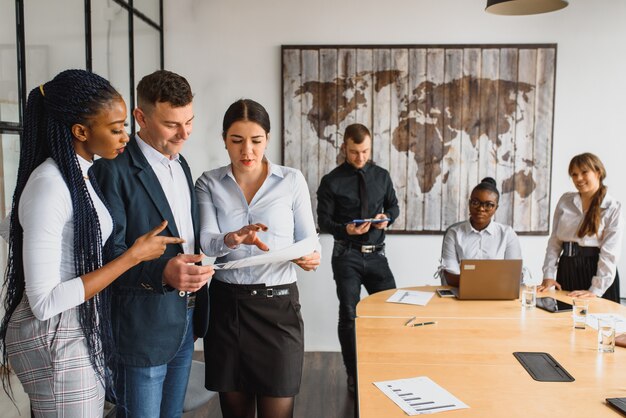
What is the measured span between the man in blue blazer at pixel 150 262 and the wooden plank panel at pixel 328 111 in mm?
2526

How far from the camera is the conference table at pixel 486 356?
1647 millimetres

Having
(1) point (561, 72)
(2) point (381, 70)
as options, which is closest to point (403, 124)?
(2) point (381, 70)

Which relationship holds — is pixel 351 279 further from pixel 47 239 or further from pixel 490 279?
pixel 47 239

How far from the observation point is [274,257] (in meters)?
1.95

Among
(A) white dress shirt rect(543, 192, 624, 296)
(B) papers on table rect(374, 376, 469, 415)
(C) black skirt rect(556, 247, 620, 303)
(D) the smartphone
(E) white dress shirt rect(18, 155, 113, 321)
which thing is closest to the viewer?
(E) white dress shirt rect(18, 155, 113, 321)

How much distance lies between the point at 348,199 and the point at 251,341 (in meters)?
1.81

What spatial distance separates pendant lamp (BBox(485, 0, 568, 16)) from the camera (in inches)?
109

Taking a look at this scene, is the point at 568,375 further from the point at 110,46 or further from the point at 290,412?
the point at 110,46

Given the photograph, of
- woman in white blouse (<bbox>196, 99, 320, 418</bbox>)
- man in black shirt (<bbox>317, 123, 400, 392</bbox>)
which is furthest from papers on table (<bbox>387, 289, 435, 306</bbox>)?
woman in white blouse (<bbox>196, 99, 320, 418</bbox>)

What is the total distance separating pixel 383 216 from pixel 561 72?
1843 mm

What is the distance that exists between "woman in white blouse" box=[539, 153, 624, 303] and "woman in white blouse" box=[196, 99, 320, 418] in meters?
1.74

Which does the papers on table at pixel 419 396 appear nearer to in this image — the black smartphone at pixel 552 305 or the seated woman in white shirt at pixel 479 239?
the black smartphone at pixel 552 305

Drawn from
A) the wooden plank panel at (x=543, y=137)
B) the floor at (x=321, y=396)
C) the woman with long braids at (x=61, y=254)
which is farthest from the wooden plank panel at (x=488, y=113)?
the woman with long braids at (x=61, y=254)

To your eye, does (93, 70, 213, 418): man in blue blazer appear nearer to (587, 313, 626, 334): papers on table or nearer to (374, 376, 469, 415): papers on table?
(374, 376, 469, 415): papers on table
